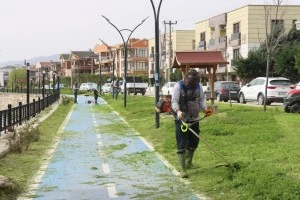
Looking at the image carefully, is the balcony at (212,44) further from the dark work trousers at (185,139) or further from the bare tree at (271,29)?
the dark work trousers at (185,139)

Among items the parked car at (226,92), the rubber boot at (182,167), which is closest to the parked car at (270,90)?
the parked car at (226,92)

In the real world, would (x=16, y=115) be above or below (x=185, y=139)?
below

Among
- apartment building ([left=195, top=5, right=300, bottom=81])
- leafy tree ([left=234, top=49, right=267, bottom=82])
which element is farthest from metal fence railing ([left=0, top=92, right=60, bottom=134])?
apartment building ([left=195, top=5, right=300, bottom=81])

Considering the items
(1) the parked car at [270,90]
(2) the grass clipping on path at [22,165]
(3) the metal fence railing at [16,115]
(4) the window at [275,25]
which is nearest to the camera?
(2) the grass clipping on path at [22,165]

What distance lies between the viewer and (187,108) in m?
9.59

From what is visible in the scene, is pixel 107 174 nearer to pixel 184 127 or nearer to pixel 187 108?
pixel 184 127

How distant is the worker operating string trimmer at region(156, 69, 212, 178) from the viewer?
30.6 feet

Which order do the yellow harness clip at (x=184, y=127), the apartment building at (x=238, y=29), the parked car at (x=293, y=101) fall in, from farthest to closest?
the apartment building at (x=238, y=29) < the parked car at (x=293, y=101) < the yellow harness clip at (x=184, y=127)

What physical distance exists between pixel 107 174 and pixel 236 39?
5289cm

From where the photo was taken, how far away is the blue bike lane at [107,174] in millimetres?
7977

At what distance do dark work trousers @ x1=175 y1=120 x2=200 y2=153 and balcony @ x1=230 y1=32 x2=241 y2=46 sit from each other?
51.8 meters

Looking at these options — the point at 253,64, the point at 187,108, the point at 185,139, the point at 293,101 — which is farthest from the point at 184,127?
the point at 253,64

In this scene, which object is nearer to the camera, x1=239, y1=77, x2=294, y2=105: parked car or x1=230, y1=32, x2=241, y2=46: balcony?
x1=239, y1=77, x2=294, y2=105: parked car

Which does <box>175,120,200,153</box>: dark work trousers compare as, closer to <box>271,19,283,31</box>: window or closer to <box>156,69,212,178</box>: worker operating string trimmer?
<box>156,69,212,178</box>: worker operating string trimmer
